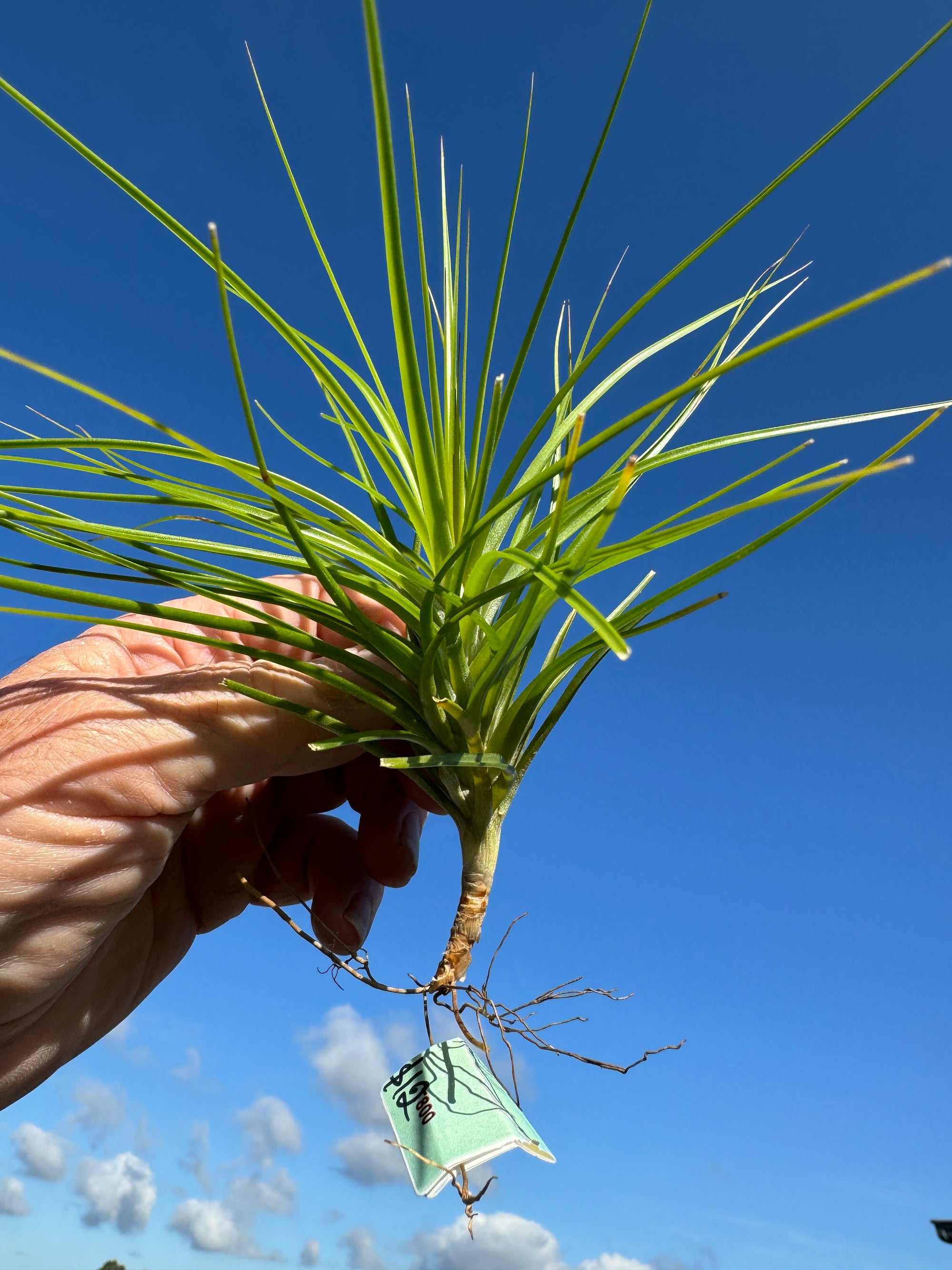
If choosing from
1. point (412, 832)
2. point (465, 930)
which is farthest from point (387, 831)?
point (465, 930)

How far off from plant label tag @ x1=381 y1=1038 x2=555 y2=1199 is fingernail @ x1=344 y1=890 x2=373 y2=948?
0.43m

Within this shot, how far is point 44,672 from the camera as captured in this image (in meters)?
1.08

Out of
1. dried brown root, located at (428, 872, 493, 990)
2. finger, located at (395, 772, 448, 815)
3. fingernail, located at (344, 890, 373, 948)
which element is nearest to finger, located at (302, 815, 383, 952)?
fingernail, located at (344, 890, 373, 948)

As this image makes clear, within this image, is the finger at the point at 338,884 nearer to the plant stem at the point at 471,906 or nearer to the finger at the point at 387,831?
the finger at the point at 387,831

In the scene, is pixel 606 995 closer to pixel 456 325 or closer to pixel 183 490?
pixel 183 490

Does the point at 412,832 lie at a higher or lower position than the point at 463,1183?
higher

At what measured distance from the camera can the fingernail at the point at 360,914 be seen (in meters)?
1.43

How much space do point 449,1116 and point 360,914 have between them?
0.55m

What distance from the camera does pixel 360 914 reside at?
4.79ft

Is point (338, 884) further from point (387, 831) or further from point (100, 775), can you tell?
point (100, 775)

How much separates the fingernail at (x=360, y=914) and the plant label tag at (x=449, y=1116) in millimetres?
426

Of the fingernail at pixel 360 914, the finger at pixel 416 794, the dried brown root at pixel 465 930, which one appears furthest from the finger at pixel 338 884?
the dried brown root at pixel 465 930

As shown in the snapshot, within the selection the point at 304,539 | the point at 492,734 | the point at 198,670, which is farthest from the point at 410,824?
the point at 304,539

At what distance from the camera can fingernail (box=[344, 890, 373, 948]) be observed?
1433 mm
